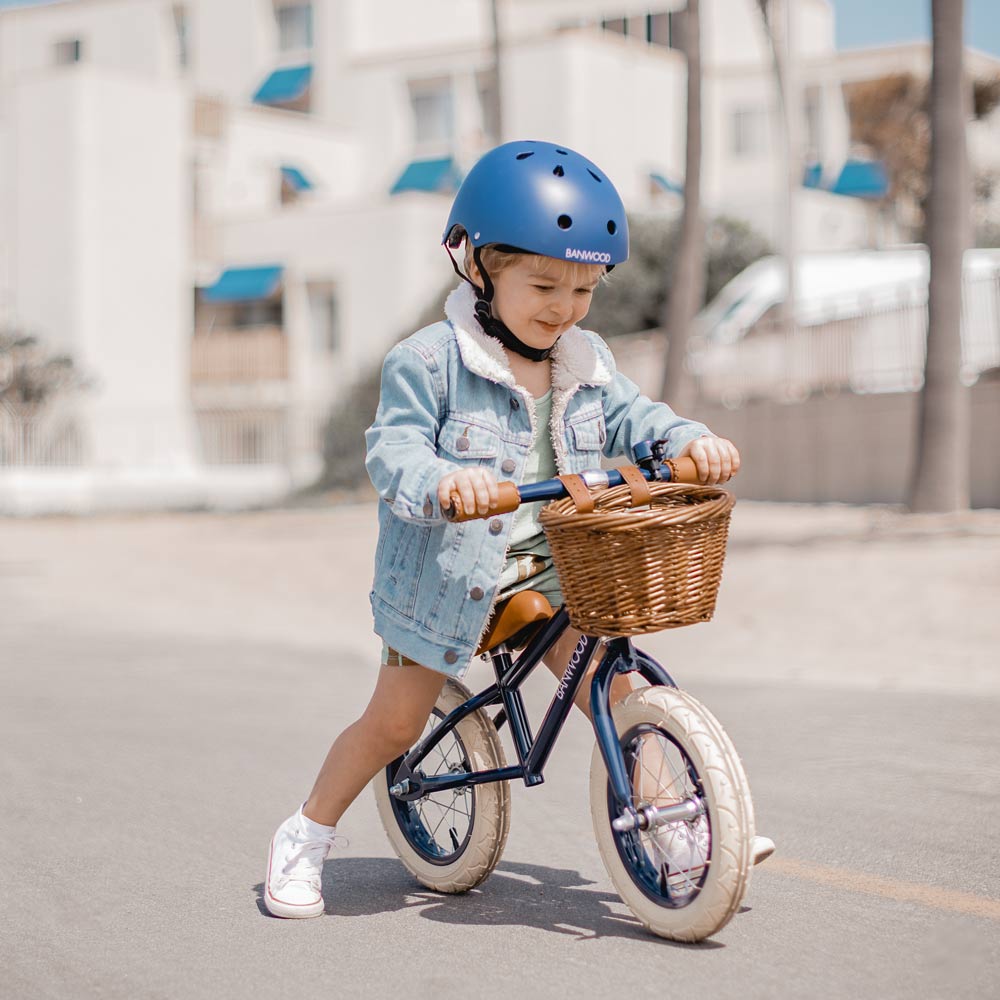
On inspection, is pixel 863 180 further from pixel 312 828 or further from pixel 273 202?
pixel 312 828

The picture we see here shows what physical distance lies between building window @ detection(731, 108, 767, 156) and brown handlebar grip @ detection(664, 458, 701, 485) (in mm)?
42470

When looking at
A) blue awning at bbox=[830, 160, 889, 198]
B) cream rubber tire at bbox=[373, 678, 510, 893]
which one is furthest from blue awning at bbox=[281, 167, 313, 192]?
cream rubber tire at bbox=[373, 678, 510, 893]

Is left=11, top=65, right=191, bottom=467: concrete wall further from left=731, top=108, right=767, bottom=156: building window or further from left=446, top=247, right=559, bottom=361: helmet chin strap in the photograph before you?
left=446, top=247, right=559, bottom=361: helmet chin strap

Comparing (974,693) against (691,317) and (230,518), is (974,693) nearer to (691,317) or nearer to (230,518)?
(691,317)

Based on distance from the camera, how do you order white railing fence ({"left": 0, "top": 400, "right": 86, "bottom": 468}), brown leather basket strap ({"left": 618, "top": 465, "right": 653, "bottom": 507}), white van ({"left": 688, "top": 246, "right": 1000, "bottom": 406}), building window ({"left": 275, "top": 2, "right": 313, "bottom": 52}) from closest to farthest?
1. brown leather basket strap ({"left": 618, "top": 465, "right": 653, "bottom": 507})
2. white van ({"left": 688, "top": 246, "right": 1000, "bottom": 406})
3. white railing fence ({"left": 0, "top": 400, "right": 86, "bottom": 468})
4. building window ({"left": 275, "top": 2, "right": 313, "bottom": 52})

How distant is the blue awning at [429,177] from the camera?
42.8 m

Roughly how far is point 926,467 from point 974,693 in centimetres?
667

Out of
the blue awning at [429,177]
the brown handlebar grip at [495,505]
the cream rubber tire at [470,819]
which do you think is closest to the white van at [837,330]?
the cream rubber tire at [470,819]

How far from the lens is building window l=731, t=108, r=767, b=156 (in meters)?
45.0

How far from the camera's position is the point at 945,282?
1452cm

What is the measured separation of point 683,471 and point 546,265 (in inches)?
23.0

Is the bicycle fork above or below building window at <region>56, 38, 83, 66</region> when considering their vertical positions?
below

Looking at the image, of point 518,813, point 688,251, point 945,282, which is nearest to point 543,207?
point 518,813

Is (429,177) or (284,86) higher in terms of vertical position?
(284,86)
